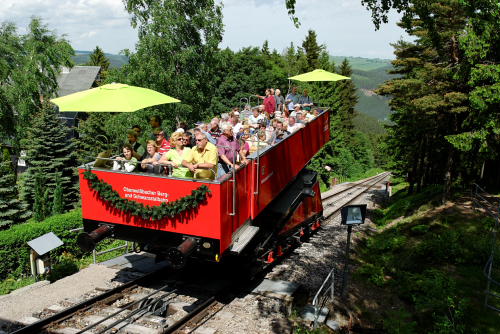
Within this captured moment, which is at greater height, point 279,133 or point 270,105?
point 270,105

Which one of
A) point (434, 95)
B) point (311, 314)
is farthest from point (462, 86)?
point (311, 314)

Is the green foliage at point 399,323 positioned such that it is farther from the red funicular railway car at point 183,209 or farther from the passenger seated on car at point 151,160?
the passenger seated on car at point 151,160

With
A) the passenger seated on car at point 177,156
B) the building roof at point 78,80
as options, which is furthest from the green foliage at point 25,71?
the passenger seated on car at point 177,156

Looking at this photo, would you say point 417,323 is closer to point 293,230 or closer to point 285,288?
point 285,288

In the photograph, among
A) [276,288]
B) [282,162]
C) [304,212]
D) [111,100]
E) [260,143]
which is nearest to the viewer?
[111,100]

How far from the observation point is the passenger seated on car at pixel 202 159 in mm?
7488

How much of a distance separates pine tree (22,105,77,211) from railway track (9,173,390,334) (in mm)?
19658

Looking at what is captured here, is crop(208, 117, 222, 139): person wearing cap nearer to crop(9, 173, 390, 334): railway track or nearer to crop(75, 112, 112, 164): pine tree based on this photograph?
crop(9, 173, 390, 334): railway track

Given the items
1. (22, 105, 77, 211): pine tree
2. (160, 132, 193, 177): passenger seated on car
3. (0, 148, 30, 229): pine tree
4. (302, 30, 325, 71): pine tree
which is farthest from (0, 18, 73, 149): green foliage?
(302, 30, 325, 71): pine tree

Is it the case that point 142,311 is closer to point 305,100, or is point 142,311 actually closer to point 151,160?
point 151,160

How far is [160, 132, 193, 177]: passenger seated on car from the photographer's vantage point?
7.83m

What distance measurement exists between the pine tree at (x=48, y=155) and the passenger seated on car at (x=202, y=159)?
21.4 meters

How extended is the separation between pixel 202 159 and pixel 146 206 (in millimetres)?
1413

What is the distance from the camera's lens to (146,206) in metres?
7.84
